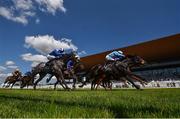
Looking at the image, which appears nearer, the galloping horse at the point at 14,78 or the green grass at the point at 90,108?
the green grass at the point at 90,108

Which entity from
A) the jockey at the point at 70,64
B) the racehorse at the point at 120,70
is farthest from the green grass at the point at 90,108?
the jockey at the point at 70,64

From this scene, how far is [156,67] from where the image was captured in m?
52.7

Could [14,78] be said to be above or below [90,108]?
above

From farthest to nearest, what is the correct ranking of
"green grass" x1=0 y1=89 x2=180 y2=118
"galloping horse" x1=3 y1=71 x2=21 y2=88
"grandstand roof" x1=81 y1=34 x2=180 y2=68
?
"grandstand roof" x1=81 y1=34 x2=180 y2=68 < "galloping horse" x1=3 y1=71 x2=21 y2=88 < "green grass" x1=0 y1=89 x2=180 y2=118

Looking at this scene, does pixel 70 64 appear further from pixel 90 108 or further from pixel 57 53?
pixel 90 108

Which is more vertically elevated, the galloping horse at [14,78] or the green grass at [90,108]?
the galloping horse at [14,78]

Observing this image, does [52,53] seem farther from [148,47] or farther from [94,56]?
[94,56]

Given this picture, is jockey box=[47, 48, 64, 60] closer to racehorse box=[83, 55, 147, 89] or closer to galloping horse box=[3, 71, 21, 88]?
racehorse box=[83, 55, 147, 89]

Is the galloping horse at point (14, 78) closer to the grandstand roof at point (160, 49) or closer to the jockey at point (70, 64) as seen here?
the jockey at point (70, 64)

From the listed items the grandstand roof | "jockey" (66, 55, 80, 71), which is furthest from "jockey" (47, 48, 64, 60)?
the grandstand roof

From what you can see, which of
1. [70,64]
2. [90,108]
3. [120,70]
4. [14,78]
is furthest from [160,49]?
[90,108]

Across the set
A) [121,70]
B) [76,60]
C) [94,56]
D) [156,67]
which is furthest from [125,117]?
[94,56]

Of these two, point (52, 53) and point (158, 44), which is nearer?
point (52, 53)

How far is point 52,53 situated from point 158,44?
34.7m
